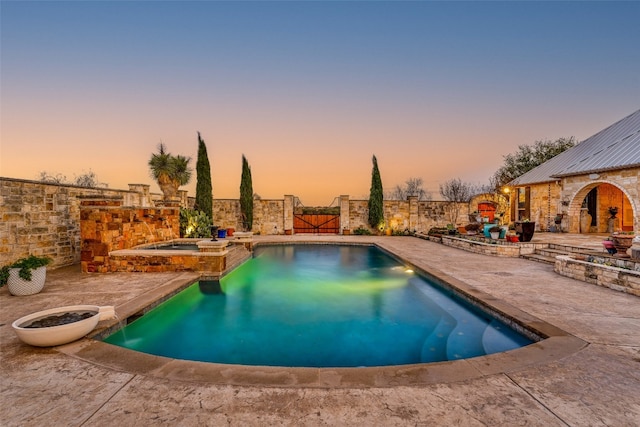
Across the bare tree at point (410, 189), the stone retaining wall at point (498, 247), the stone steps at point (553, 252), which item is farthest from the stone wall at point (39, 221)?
the bare tree at point (410, 189)

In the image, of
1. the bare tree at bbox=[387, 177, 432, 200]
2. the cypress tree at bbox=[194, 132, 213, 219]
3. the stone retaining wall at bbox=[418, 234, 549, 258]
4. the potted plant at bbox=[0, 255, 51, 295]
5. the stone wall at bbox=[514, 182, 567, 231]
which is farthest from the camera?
the bare tree at bbox=[387, 177, 432, 200]

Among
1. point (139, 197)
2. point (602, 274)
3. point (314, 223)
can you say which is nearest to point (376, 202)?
point (314, 223)

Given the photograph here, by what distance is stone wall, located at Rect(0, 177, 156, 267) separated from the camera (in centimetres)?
593

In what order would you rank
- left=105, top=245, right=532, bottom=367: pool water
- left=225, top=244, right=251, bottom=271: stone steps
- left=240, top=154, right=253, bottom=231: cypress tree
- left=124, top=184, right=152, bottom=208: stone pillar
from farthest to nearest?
1. left=240, top=154, right=253, bottom=231: cypress tree
2. left=124, top=184, right=152, bottom=208: stone pillar
3. left=225, top=244, right=251, bottom=271: stone steps
4. left=105, top=245, right=532, bottom=367: pool water

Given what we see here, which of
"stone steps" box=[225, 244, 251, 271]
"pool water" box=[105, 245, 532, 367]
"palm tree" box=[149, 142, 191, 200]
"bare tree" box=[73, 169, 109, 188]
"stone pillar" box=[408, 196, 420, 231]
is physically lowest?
"pool water" box=[105, 245, 532, 367]

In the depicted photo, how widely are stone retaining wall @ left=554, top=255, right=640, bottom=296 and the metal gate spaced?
1248 centimetres

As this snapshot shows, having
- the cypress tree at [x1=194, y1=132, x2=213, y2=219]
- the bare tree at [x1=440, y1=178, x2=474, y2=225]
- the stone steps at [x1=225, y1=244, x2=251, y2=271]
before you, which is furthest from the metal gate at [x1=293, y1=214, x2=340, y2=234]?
the bare tree at [x1=440, y1=178, x2=474, y2=225]

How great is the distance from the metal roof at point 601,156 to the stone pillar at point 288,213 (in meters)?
13.1

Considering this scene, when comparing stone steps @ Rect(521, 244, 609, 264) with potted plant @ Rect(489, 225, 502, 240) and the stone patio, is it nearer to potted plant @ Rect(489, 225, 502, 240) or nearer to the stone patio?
potted plant @ Rect(489, 225, 502, 240)

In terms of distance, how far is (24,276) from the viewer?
446 centimetres

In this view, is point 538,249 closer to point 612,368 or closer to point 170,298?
point 612,368

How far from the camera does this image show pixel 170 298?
16.5 ft

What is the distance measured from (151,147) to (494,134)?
2044cm

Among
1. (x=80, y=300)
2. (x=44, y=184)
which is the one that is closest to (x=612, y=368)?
(x=80, y=300)
